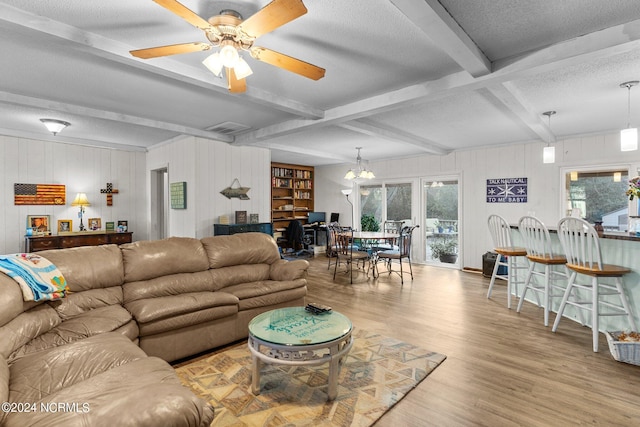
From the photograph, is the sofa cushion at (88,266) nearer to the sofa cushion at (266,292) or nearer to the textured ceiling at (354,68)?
the sofa cushion at (266,292)

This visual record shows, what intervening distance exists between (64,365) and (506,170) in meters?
6.65

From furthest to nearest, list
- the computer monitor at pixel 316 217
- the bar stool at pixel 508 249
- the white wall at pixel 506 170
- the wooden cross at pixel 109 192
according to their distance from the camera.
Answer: the computer monitor at pixel 316 217 < the wooden cross at pixel 109 192 < the white wall at pixel 506 170 < the bar stool at pixel 508 249

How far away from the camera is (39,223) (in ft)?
17.9

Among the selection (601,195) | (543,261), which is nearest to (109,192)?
(543,261)

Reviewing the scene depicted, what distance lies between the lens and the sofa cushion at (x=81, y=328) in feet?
6.52

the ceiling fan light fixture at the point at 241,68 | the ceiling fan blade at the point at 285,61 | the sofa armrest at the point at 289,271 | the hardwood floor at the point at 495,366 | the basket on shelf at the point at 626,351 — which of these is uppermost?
the ceiling fan blade at the point at 285,61

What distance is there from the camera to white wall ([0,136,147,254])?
521cm

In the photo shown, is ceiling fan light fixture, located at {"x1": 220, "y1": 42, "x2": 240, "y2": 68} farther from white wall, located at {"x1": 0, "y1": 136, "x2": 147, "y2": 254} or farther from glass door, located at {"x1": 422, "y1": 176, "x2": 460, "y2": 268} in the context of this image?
glass door, located at {"x1": 422, "y1": 176, "x2": 460, "y2": 268}

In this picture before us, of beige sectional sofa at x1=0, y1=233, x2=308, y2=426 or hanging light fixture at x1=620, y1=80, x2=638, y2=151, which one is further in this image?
hanging light fixture at x1=620, y1=80, x2=638, y2=151

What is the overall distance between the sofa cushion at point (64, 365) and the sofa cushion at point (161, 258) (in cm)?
95

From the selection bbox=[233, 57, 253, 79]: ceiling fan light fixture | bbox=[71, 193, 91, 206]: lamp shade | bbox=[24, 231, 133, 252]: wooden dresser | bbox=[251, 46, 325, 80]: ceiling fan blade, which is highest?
bbox=[251, 46, 325, 80]: ceiling fan blade

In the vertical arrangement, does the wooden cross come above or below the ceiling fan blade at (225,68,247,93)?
below

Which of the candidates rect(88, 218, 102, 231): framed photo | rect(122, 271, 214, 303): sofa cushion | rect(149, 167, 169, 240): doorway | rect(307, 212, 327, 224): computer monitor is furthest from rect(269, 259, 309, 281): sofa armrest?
rect(307, 212, 327, 224): computer monitor

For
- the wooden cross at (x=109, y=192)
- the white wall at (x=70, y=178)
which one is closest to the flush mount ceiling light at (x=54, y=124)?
the white wall at (x=70, y=178)
